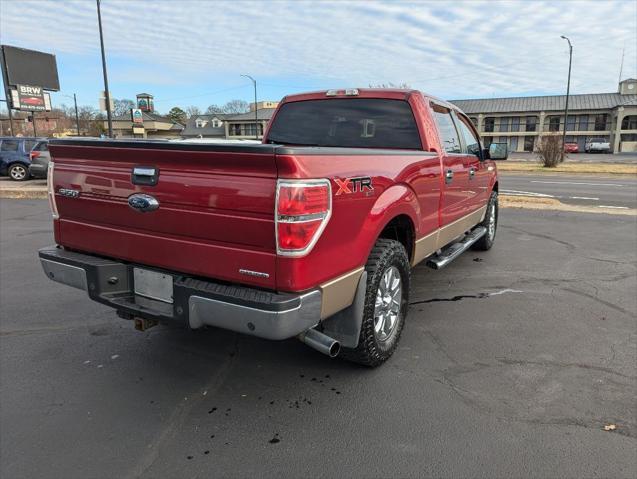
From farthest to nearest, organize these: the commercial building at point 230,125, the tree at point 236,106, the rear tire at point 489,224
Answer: the tree at point 236,106 → the commercial building at point 230,125 → the rear tire at point 489,224

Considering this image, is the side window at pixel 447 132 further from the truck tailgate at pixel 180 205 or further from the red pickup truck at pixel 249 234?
the truck tailgate at pixel 180 205

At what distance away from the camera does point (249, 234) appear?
2496 millimetres

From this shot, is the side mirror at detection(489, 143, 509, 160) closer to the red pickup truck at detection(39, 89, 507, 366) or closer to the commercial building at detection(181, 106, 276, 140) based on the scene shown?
the red pickup truck at detection(39, 89, 507, 366)

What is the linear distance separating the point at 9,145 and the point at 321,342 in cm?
2175

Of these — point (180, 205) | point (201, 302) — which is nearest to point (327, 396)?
point (201, 302)

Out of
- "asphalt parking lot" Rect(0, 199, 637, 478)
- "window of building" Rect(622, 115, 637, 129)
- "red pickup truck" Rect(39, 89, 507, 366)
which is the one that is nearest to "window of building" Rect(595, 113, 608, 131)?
"window of building" Rect(622, 115, 637, 129)

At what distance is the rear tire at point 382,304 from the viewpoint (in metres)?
3.13

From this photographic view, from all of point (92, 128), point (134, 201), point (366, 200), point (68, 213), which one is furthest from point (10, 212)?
point (92, 128)

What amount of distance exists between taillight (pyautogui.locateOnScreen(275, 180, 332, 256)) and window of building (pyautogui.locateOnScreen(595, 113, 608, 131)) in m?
75.3

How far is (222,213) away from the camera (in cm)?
256

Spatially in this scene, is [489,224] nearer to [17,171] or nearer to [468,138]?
[468,138]

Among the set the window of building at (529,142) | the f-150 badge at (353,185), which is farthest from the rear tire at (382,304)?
the window of building at (529,142)

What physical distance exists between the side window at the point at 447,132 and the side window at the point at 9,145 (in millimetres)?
20274

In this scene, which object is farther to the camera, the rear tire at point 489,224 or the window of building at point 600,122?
the window of building at point 600,122
